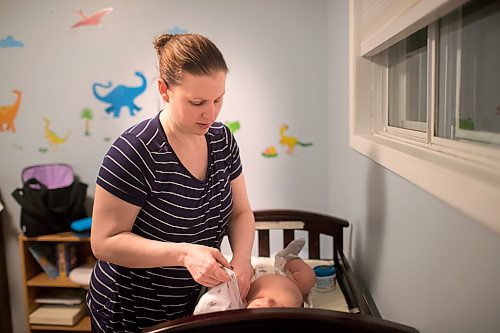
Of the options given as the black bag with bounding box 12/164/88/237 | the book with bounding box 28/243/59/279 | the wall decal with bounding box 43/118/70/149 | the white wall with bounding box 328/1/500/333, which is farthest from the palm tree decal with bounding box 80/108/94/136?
the white wall with bounding box 328/1/500/333

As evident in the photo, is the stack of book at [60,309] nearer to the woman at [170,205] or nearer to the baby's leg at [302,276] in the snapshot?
the woman at [170,205]

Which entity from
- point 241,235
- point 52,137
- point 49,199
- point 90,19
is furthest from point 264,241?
point 90,19

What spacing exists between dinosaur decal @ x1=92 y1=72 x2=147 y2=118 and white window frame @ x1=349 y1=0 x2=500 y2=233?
62.2 inches

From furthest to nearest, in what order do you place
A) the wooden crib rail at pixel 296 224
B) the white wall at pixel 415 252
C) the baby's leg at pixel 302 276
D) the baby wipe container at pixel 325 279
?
1. the wooden crib rail at pixel 296 224
2. the baby wipe container at pixel 325 279
3. the baby's leg at pixel 302 276
4. the white wall at pixel 415 252

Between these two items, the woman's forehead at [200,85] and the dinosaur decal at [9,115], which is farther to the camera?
the dinosaur decal at [9,115]

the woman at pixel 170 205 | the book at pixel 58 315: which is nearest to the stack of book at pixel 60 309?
the book at pixel 58 315

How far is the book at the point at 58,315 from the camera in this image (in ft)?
8.91

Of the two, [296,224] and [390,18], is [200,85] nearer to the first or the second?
[390,18]

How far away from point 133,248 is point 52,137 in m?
2.11

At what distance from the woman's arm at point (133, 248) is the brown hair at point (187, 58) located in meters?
0.35

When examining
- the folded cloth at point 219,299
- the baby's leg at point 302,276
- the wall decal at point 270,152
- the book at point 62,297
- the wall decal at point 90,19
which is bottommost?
the book at point 62,297

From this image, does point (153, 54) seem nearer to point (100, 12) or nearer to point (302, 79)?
point (100, 12)

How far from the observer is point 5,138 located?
295 centimetres

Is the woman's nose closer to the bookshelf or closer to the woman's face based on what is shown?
the woman's face
